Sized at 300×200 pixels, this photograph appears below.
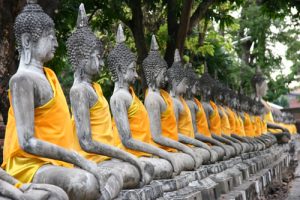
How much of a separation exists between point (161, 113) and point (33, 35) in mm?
3140

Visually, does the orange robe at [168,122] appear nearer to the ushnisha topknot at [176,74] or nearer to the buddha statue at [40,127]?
the ushnisha topknot at [176,74]

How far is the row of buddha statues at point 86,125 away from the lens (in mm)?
4434

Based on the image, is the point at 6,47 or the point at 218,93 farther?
the point at 218,93

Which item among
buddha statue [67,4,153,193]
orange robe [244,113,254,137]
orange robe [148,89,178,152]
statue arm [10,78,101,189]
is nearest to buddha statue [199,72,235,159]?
orange robe [148,89,178,152]

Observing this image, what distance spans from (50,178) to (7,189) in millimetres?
640

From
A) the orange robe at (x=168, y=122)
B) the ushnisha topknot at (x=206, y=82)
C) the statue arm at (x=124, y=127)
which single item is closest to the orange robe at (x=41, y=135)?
the statue arm at (x=124, y=127)

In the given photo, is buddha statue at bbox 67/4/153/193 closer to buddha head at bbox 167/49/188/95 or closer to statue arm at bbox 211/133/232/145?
buddha head at bbox 167/49/188/95

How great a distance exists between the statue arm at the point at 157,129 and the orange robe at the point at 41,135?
2676mm

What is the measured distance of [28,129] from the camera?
14.6 ft

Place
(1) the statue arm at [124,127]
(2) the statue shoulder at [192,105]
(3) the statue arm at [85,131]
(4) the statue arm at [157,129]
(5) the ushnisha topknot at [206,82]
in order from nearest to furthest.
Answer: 1. (3) the statue arm at [85,131]
2. (1) the statue arm at [124,127]
3. (4) the statue arm at [157,129]
4. (2) the statue shoulder at [192,105]
5. (5) the ushnisha topknot at [206,82]

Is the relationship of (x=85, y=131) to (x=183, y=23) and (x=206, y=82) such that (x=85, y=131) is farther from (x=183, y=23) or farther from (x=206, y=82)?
(x=183, y=23)

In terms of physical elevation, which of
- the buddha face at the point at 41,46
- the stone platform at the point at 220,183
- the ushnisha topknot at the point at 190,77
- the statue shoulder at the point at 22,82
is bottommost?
the stone platform at the point at 220,183

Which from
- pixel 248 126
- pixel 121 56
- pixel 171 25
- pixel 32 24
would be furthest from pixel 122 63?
pixel 248 126

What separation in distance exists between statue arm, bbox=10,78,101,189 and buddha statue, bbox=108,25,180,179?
1.89 meters
